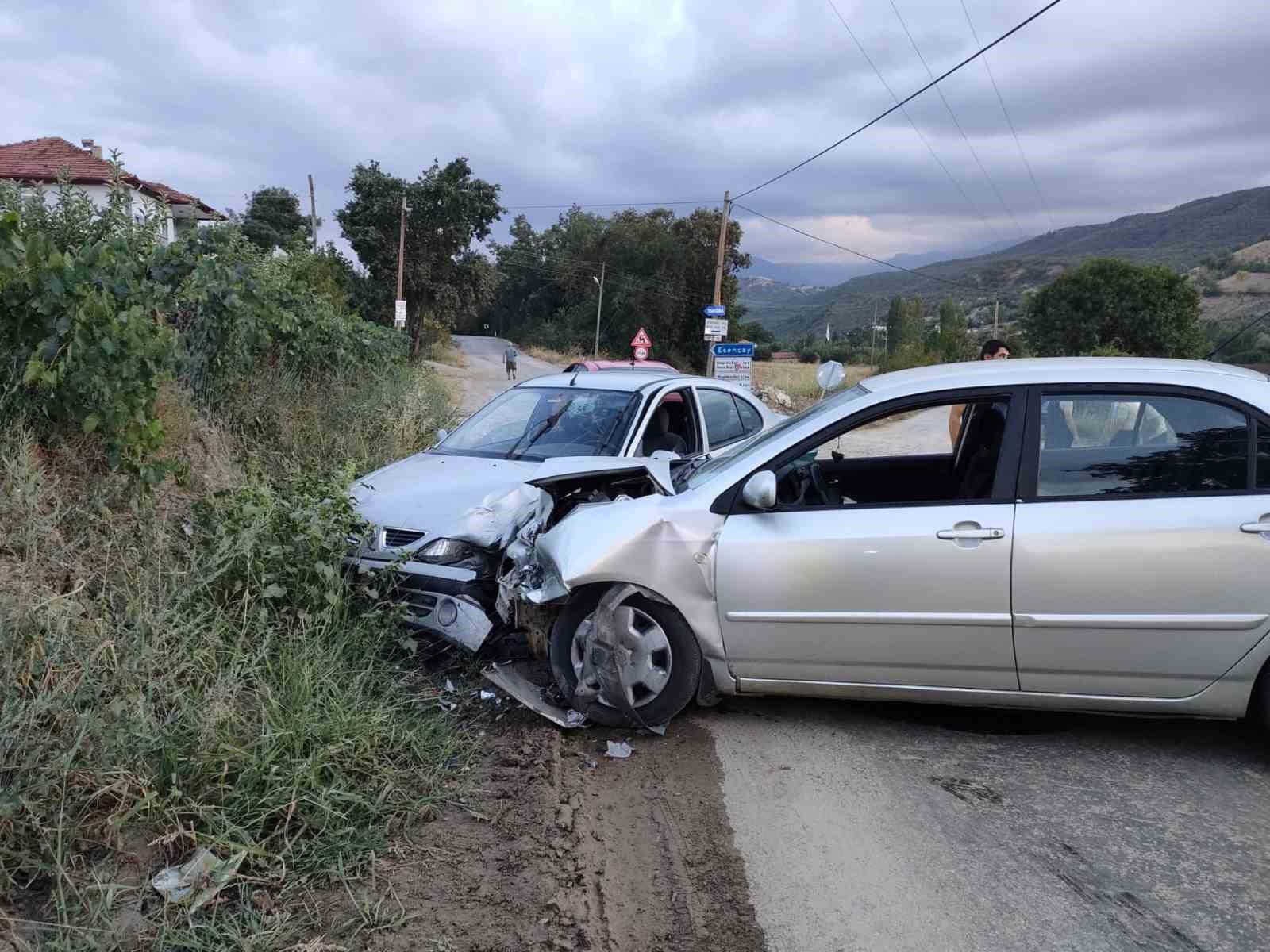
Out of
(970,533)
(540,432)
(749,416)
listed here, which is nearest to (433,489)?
(540,432)

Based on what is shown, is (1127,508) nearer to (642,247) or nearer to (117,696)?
(117,696)

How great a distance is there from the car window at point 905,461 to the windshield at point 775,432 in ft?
0.49

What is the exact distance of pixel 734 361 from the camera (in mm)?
22906

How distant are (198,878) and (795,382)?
3880 centimetres

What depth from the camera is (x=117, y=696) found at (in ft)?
11.3

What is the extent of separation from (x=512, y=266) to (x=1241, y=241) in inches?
2616

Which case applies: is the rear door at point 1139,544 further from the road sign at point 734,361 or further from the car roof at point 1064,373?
the road sign at point 734,361

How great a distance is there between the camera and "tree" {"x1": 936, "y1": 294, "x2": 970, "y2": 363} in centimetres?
4319

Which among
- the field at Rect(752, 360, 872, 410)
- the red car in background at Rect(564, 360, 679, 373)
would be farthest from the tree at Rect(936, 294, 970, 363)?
the red car in background at Rect(564, 360, 679, 373)

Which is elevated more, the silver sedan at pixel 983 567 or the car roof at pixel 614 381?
the car roof at pixel 614 381

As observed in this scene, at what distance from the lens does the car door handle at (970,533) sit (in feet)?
12.5

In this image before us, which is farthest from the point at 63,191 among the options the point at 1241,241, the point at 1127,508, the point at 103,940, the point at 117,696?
the point at 1241,241

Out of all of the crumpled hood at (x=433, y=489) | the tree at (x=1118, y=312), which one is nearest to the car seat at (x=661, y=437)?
the crumpled hood at (x=433, y=489)

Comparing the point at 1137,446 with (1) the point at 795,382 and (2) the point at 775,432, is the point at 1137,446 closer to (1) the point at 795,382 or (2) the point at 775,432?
(2) the point at 775,432
